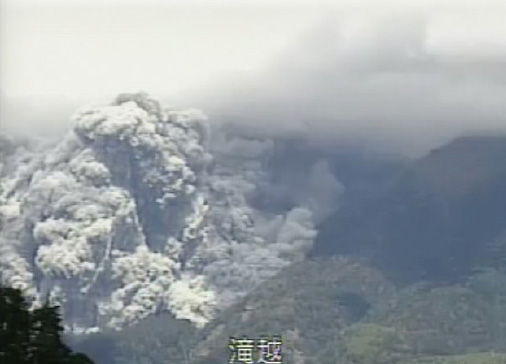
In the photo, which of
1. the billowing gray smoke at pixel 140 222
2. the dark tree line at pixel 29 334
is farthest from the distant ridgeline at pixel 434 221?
the dark tree line at pixel 29 334

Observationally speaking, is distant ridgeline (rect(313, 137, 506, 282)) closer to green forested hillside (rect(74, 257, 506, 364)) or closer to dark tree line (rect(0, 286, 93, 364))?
green forested hillside (rect(74, 257, 506, 364))

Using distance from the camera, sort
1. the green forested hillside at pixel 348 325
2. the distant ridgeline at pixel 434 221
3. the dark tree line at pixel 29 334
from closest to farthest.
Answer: the dark tree line at pixel 29 334 → the green forested hillside at pixel 348 325 → the distant ridgeline at pixel 434 221

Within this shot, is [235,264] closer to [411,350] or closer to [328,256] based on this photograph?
[328,256]

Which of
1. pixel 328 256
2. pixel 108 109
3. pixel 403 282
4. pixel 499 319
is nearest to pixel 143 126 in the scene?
pixel 108 109

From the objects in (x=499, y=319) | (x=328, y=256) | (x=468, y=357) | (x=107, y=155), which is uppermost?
(x=107, y=155)

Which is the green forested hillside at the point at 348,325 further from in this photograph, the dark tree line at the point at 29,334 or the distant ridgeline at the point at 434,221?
the dark tree line at the point at 29,334

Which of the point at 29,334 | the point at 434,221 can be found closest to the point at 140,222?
the point at 434,221
